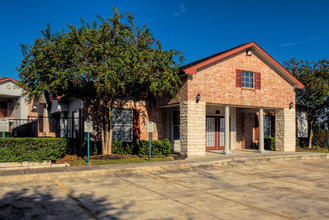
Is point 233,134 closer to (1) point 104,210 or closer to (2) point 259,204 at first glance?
(2) point 259,204

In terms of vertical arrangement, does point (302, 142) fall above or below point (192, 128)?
below

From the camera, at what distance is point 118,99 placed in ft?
53.3

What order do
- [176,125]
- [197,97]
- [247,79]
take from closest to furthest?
[197,97]
[247,79]
[176,125]

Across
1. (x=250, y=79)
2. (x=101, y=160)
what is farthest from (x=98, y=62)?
(x=250, y=79)

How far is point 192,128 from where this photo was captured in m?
15.2

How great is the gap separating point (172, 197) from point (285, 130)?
1394 cm

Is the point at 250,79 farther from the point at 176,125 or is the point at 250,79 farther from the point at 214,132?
the point at 176,125

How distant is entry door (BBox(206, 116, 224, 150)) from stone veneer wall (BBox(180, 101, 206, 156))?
381 centimetres

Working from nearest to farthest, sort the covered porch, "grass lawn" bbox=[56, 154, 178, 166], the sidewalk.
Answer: the sidewalk
"grass lawn" bbox=[56, 154, 178, 166]
the covered porch

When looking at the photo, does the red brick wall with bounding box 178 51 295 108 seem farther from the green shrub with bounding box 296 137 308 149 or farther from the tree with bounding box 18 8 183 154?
the green shrub with bounding box 296 137 308 149

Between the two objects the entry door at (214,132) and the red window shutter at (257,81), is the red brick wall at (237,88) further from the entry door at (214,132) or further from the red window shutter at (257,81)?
the entry door at (214,132)

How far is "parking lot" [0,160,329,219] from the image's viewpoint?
5.93 metres

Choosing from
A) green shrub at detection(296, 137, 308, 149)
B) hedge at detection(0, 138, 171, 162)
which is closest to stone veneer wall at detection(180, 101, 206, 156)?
hedge at detection(0, 138, 171, 162)

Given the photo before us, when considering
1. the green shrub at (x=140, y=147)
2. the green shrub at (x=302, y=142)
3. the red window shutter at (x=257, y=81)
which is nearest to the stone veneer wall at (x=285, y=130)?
the red window shutter at (x=257, y=81)
